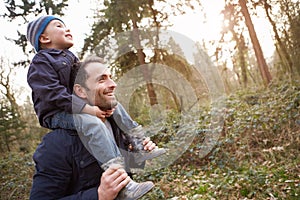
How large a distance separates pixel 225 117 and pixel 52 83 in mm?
6144

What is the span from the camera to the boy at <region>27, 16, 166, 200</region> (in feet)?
4.62

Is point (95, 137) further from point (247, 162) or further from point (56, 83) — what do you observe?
point (247, 162)

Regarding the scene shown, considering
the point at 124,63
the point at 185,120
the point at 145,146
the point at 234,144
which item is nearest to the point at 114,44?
the point at 124,63

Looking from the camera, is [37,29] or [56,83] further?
[37,29]

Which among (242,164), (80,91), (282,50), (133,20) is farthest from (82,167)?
(282,50)

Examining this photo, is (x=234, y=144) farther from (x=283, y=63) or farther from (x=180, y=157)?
(x=283, y=63)

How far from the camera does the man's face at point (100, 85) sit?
1.34 meters

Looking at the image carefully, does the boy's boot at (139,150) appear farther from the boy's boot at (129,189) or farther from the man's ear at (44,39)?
the man's ear at (44,39)

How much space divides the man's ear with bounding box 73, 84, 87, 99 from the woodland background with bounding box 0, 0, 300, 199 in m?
2.72

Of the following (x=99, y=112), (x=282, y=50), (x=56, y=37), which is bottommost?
(x=99, y=112)

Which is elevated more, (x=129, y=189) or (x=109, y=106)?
(x=109, y=106)

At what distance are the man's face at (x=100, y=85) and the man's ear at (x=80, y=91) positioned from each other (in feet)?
0.14

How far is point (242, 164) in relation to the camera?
496cm

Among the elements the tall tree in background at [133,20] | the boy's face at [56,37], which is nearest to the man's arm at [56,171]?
the boy's face at [56,37]
